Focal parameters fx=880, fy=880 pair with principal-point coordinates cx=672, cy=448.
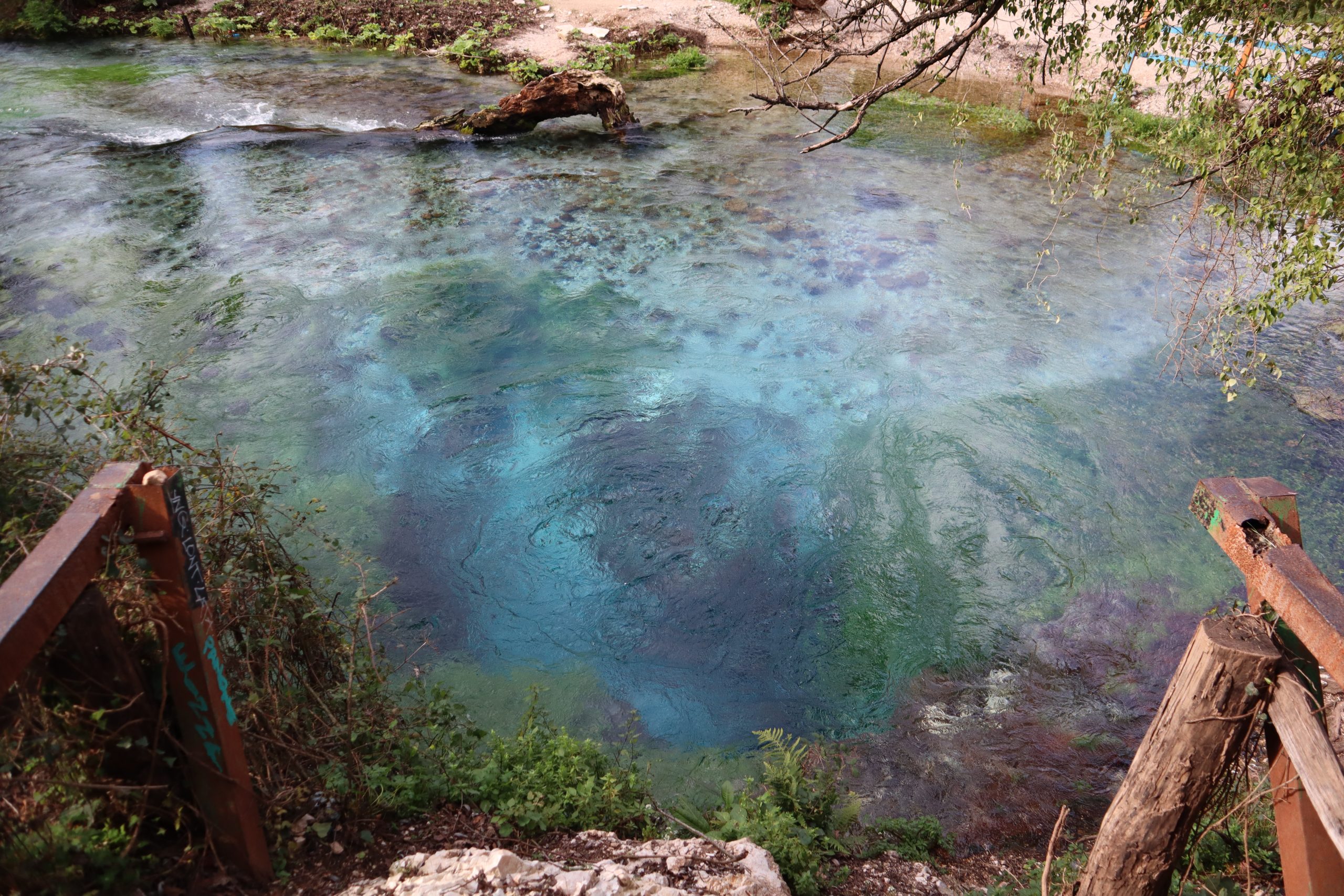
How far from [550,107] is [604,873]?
1240 centimetres

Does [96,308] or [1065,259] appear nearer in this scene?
[96,308]

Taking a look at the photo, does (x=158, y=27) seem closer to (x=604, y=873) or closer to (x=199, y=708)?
(x=199, y=708)

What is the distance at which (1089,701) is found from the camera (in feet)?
18.2

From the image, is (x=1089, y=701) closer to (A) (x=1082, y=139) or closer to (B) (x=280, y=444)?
(B) (x=280, y=444)

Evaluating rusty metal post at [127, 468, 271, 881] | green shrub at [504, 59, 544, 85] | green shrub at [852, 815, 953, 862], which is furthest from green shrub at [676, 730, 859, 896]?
green shrub at [504, 59, 544, 85]

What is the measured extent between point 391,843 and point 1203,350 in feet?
29.2

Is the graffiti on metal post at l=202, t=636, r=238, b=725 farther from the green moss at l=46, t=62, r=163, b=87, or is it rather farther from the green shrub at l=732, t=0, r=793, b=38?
the green moss at l=46, t=62, r=163, b=87

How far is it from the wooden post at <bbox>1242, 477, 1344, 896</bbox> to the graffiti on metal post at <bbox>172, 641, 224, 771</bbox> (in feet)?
10.6

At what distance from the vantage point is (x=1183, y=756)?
9.57 ft

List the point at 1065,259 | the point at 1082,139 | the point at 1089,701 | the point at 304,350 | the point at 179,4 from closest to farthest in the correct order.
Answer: the point at 1089,701 → the point at 304,350 → the point at 1065,259 → the point at 1082,139 → the point at 179,4

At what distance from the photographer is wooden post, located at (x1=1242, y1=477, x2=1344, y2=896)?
2.78m

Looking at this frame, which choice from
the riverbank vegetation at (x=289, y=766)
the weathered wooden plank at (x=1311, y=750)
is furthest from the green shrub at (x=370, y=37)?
the weathered wooden plank at (x=1311, y=750)

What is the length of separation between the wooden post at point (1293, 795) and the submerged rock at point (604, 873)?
1738mm

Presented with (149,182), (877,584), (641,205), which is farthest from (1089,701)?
(149,182)
